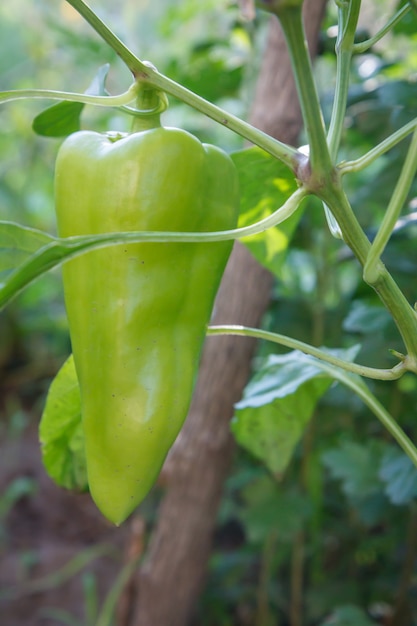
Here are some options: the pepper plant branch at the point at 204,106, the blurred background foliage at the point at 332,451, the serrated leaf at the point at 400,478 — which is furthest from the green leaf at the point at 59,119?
the serrated leaf at the point at 400,478

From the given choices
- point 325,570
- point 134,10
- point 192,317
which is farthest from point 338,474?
point 134,10

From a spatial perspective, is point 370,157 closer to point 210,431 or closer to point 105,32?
point 105,32

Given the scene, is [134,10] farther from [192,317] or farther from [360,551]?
[192,317]

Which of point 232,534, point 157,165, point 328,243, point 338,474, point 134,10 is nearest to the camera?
point 157,165

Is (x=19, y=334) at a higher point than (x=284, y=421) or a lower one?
lower

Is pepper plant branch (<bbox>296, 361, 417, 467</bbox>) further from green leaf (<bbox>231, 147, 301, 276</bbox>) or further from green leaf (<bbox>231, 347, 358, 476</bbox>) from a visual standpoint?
green leaf (<bbox>231, 147, 301, 276</bbox>)

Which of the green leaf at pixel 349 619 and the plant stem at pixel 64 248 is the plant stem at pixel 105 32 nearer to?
the plant stem at pixel 64 248

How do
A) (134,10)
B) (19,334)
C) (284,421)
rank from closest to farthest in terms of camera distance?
(284,421) < (19,334) < (134,10)

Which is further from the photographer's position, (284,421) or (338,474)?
(338,474)
